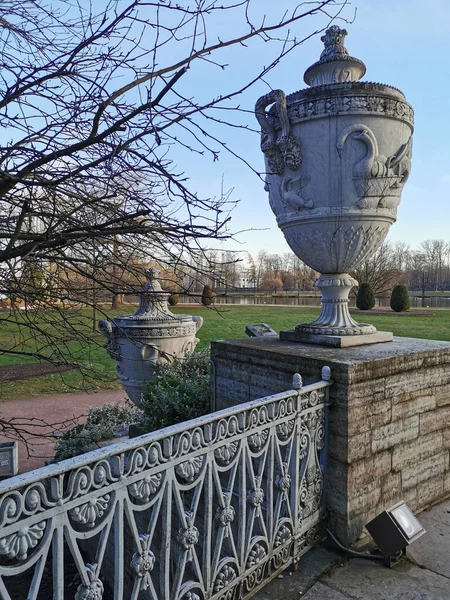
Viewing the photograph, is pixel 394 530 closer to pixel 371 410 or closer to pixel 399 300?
pixel 371 410

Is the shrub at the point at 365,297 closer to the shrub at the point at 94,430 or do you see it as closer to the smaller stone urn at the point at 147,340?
the smaller stone urn at the point at 147,340

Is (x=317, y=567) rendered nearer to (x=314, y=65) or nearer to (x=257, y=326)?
(x=257, y=326)

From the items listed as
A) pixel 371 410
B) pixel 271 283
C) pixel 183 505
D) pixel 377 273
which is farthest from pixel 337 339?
pixel 271 283

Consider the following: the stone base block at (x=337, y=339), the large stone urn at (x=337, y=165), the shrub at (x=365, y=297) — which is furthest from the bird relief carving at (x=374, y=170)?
the shrub at (x=365, y=297)

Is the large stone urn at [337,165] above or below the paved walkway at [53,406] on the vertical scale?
above

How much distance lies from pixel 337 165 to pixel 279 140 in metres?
0.50

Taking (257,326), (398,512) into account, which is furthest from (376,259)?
(398,512)

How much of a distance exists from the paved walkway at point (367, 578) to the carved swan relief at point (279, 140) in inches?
106

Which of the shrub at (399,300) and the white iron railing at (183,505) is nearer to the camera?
the white iron railing at (183,505)

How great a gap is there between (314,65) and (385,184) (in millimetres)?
1201

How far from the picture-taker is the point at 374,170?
302cm

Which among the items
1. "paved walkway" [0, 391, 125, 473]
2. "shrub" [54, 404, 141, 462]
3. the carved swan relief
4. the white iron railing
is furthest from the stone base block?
"paved walkway" [0, 391, 125, 473]

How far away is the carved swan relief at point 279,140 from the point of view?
3.11 m

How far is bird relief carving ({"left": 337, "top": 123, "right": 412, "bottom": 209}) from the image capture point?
2984 mm
